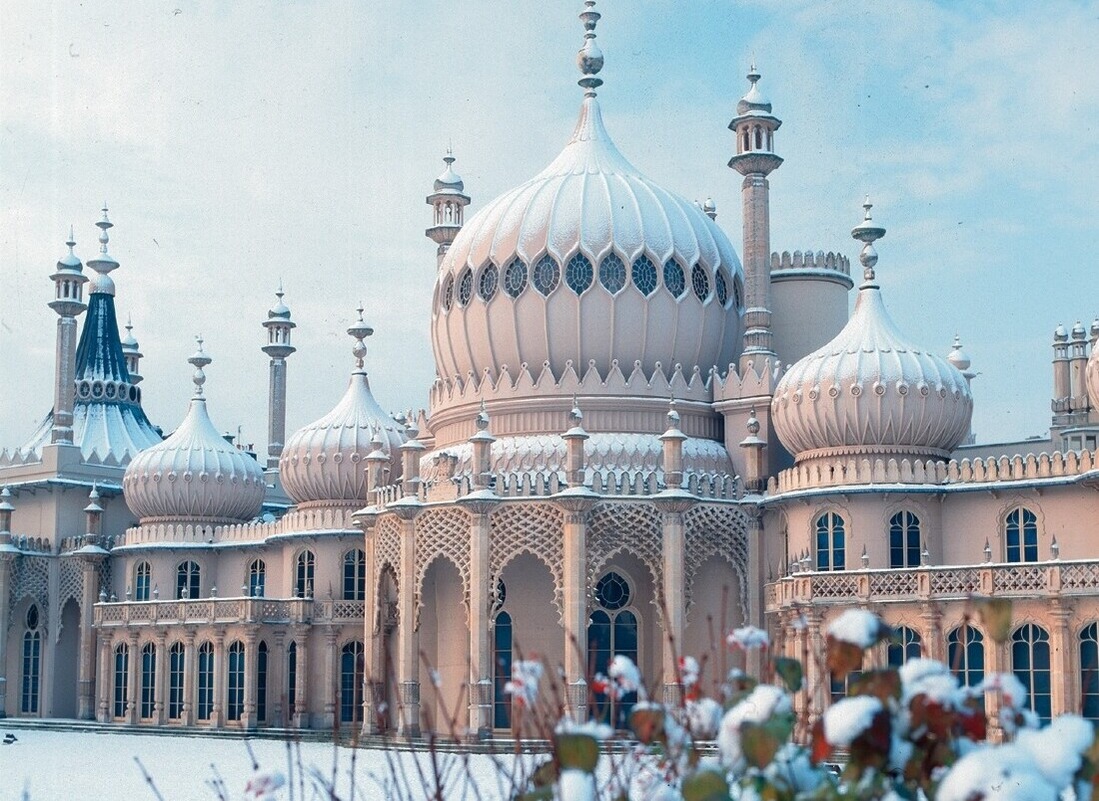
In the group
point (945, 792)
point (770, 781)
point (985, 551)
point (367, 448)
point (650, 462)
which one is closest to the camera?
point (945, 792)

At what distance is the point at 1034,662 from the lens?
28.5m

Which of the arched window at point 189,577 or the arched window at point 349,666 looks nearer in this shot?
the arched window at point 349,666

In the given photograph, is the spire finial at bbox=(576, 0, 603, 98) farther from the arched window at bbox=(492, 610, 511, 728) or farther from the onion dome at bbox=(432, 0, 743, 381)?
the arched window at bbox=(492, 610, 511, 728)

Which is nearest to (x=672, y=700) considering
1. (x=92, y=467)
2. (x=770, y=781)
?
(x=92, y=467)

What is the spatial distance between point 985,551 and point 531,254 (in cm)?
1168

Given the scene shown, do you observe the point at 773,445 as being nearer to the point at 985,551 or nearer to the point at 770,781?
the point at 985,551

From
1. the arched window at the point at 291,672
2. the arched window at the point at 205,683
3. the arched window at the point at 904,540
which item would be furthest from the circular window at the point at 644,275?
the arched window at the point at 205,683

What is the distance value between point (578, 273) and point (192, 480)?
14868 mm

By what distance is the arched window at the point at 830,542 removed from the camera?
32.3 metres

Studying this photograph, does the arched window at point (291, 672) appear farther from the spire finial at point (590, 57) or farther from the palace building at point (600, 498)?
the spire finial at point (590, 57)

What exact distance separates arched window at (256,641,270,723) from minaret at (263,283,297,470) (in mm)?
11492

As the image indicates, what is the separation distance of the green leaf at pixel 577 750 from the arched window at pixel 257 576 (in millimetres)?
38743

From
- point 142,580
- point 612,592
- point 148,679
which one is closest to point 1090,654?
point 612,592

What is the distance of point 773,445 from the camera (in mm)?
35906
